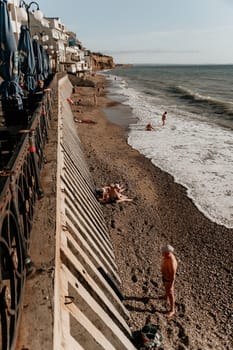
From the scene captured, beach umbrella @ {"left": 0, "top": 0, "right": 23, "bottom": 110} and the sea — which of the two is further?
the sea

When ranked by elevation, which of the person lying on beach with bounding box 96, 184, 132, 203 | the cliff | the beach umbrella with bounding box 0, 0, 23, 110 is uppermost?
the cliff

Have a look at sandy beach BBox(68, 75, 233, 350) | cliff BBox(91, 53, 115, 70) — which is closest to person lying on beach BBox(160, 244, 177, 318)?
sandy beach BBox(68, 75, 233, 350)

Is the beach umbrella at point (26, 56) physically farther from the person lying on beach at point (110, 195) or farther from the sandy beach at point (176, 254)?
the person lying on beach at point (110, 195)

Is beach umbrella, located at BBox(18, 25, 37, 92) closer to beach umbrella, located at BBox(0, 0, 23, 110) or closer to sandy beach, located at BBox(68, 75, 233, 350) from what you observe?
beach umbrella, located at BBox(0, 0, 23, 110)

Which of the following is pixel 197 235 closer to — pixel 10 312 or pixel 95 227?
pixel 95 227

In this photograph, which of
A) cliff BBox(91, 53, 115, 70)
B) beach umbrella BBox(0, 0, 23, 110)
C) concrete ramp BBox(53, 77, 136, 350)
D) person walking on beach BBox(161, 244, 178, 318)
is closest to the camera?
concrete ramp BBox(53, 77, 136, 350)

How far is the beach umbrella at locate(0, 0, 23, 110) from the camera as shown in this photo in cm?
876

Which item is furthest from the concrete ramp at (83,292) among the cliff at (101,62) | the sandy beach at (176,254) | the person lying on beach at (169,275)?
Result: the cliff at (101,62)

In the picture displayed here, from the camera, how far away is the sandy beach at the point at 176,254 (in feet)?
22.6

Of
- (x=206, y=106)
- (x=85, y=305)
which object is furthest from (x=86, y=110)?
(x=85, y=305)

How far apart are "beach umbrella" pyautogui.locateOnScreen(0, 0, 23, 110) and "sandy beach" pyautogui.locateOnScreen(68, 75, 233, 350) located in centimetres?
534

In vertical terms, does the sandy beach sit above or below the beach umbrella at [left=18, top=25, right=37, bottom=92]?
below

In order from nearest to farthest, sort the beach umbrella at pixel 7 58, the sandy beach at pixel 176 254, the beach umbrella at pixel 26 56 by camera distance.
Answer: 1. the sandy beach at pixel 176 254
2. the beach umbrella at pixel 7 58
3. the beach umbrella at pixel 26 56

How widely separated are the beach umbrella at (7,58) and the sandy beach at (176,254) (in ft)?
17.5
